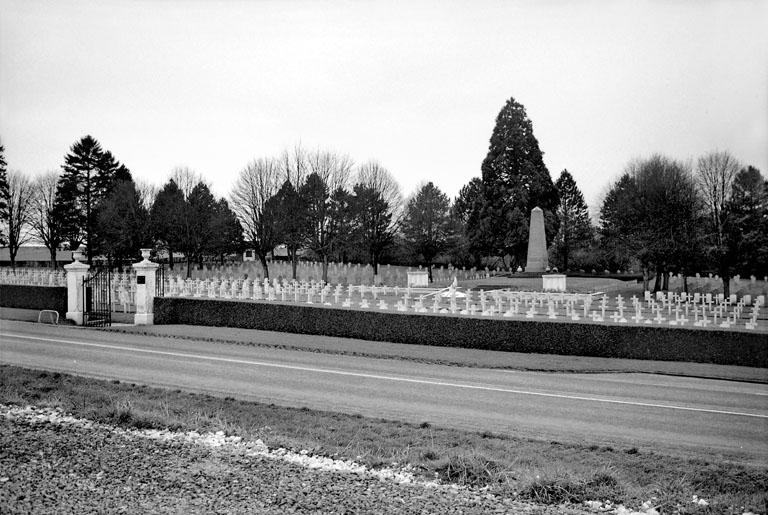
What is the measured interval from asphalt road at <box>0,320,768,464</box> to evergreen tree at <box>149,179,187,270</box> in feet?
105

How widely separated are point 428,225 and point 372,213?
6290 mm

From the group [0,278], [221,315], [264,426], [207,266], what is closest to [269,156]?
[207,266]

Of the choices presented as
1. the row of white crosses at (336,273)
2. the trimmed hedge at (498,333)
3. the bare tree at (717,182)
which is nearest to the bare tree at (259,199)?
the row of white crosses at (336,273)

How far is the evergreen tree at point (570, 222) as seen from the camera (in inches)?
2395

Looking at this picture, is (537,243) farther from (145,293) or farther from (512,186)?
(145,293)

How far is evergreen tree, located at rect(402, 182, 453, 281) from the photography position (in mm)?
50625

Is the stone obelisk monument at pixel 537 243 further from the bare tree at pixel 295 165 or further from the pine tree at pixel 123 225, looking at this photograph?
the pine tree at pixel 123 225

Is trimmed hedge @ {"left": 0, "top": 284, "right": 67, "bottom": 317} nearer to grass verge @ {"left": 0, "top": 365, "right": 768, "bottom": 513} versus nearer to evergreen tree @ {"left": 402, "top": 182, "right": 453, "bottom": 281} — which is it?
grass verge @ {"left": 0, "top": 365, "right": 768, "bottom": 513}

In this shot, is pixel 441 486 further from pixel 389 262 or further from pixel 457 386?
pixel 389 262

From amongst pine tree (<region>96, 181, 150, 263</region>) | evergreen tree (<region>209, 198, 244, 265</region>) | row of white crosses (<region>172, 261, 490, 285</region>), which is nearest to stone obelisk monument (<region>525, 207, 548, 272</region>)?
row of white crosses (<region>172, 261, 490, 285</region>)

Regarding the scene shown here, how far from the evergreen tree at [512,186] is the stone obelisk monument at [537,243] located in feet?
29.8

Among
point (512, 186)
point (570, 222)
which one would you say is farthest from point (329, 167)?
point (570, 222)

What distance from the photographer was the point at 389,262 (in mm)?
61250

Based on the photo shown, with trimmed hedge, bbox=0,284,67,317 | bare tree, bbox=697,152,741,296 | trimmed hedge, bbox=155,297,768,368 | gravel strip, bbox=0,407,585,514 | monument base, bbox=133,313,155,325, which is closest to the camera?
gravel strip, bbox=0,407,585,514
